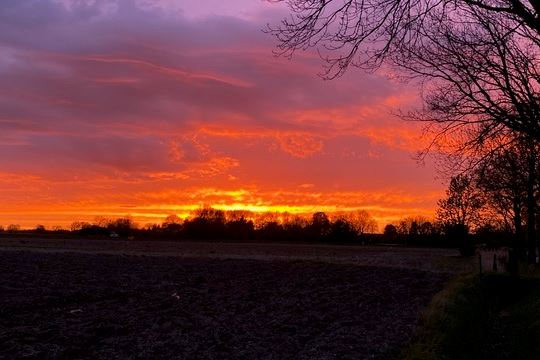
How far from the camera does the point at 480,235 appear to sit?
65.4m

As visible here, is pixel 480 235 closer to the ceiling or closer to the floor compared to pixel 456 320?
closer to the ceiling

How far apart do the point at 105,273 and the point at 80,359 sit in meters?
21.6

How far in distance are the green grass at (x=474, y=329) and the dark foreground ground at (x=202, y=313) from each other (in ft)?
2.39

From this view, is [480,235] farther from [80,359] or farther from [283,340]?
[80,359]

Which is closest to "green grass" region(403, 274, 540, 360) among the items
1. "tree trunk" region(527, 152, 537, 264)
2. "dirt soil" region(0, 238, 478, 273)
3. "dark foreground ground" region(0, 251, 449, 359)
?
"dark foreground ground" region(0, 251, 449, 359)

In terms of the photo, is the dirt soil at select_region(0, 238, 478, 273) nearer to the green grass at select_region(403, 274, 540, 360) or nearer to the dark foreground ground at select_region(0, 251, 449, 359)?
the dark foreground ground at select_region(0, 251, 449, 359)

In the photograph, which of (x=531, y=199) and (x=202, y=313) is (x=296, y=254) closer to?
(x=531, y=199)

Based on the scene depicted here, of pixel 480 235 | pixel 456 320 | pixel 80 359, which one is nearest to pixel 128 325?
pixel 80 359

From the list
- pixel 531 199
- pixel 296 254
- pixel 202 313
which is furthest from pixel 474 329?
pixel 296 254

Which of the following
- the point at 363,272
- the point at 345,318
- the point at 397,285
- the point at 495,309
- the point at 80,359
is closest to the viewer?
the point at 80,359

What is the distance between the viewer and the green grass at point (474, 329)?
1370 cm

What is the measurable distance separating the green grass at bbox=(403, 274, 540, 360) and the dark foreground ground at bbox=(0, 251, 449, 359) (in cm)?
73

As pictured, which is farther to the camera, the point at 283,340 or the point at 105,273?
the point at 105,273

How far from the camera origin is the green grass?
44.9 feet
